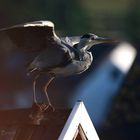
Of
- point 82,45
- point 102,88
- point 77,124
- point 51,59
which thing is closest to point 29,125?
point 77,124

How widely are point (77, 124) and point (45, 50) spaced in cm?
34

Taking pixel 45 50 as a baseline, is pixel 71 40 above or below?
above

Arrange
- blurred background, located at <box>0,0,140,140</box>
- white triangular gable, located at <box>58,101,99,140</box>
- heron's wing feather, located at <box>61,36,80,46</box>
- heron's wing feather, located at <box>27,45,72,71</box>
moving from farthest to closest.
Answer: blurred background, located at <box>0,0,140,140</box> < heron's wing feather, located at <box>61,36,80,46</box> < heron's wing feather, located at <box>27,45,72,71</box> < white triangular gable, located at <box>58,101,99,140</box>

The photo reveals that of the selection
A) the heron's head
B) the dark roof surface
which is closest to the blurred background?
the heron's head

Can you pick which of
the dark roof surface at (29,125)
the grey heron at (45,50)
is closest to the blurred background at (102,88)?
the grey heron at (45,50)

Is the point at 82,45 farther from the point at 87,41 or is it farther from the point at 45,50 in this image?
the point at 45,50

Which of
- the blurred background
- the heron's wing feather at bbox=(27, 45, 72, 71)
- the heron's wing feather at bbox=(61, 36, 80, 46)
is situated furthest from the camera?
the blurred background

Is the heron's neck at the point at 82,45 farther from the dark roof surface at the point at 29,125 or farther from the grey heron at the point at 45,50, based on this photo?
the dark roof surface at the point at 29,125

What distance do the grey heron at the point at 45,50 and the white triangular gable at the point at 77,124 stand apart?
5.3 inches

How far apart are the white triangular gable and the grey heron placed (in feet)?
0.44

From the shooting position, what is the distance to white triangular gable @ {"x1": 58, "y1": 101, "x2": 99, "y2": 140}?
3.06m

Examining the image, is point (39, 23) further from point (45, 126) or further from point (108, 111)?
point (108, 111)

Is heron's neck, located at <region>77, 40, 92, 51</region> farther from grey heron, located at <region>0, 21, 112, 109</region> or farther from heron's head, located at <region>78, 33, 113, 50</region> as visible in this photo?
grey heron, located at <region>0, 21, 112, 109</region>

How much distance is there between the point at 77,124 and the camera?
317 cm
